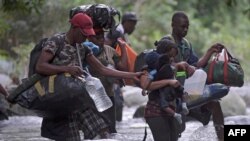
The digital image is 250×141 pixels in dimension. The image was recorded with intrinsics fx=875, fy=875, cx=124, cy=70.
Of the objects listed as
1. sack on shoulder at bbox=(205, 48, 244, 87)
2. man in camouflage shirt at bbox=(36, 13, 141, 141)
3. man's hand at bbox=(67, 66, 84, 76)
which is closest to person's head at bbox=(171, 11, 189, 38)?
sack on shoulder at bbox=(205, 48, 244, 87)

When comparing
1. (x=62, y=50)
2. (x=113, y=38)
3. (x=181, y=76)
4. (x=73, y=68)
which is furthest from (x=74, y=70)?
(x=113, y=38)

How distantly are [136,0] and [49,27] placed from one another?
6808 millimetres

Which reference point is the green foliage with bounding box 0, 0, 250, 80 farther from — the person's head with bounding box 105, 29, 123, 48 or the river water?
the person's head with bounding box 105, 29, 123, 48

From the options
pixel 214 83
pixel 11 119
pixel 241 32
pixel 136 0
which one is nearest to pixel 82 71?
pixel 214 83

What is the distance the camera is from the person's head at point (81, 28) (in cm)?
823

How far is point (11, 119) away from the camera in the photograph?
1501 centimetres

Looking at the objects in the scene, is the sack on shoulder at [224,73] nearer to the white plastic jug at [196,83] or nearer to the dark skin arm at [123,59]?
the white plastic jug at [196,83]

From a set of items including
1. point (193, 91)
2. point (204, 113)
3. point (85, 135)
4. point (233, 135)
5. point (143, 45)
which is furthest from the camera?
point (143, 45)

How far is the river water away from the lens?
11.3 metres

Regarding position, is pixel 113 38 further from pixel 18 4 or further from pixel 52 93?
pixel 52 93

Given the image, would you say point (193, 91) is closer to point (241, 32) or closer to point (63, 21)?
point (63, 21)

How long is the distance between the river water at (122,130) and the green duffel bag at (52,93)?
1.64m

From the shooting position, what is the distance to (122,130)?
1298cm

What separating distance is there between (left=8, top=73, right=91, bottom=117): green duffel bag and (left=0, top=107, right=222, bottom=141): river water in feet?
5.38
